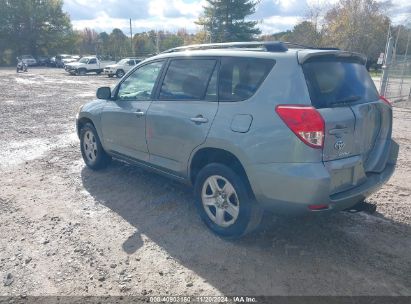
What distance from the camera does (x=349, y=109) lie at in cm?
303

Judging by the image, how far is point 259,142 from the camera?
118 inches

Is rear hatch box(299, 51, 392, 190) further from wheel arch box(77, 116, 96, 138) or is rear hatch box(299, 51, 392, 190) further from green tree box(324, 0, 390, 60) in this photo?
green tree box(324, 0, 390, 60)

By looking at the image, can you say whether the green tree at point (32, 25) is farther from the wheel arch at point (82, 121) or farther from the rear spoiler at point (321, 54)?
the rear spoiler at point (321, 54)

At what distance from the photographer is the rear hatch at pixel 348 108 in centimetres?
289

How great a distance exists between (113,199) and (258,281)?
7.80 ft

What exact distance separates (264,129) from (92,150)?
3.49 metres

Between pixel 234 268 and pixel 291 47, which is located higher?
pixel 291 47

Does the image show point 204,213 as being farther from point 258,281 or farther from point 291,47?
point 291,47

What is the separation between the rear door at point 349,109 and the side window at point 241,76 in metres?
0.39

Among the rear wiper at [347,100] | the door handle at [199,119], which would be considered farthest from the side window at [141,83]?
the rear wiper at [347,100]

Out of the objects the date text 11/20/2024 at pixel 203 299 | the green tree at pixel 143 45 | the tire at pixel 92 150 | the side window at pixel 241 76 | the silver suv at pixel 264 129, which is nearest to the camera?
the date text 11/20/2024 at pixel 203 299

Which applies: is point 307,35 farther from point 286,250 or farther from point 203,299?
point 203,299

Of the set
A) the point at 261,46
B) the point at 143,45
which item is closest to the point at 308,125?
the point at 261,46

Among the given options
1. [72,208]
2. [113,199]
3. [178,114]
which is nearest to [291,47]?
[178,114]
